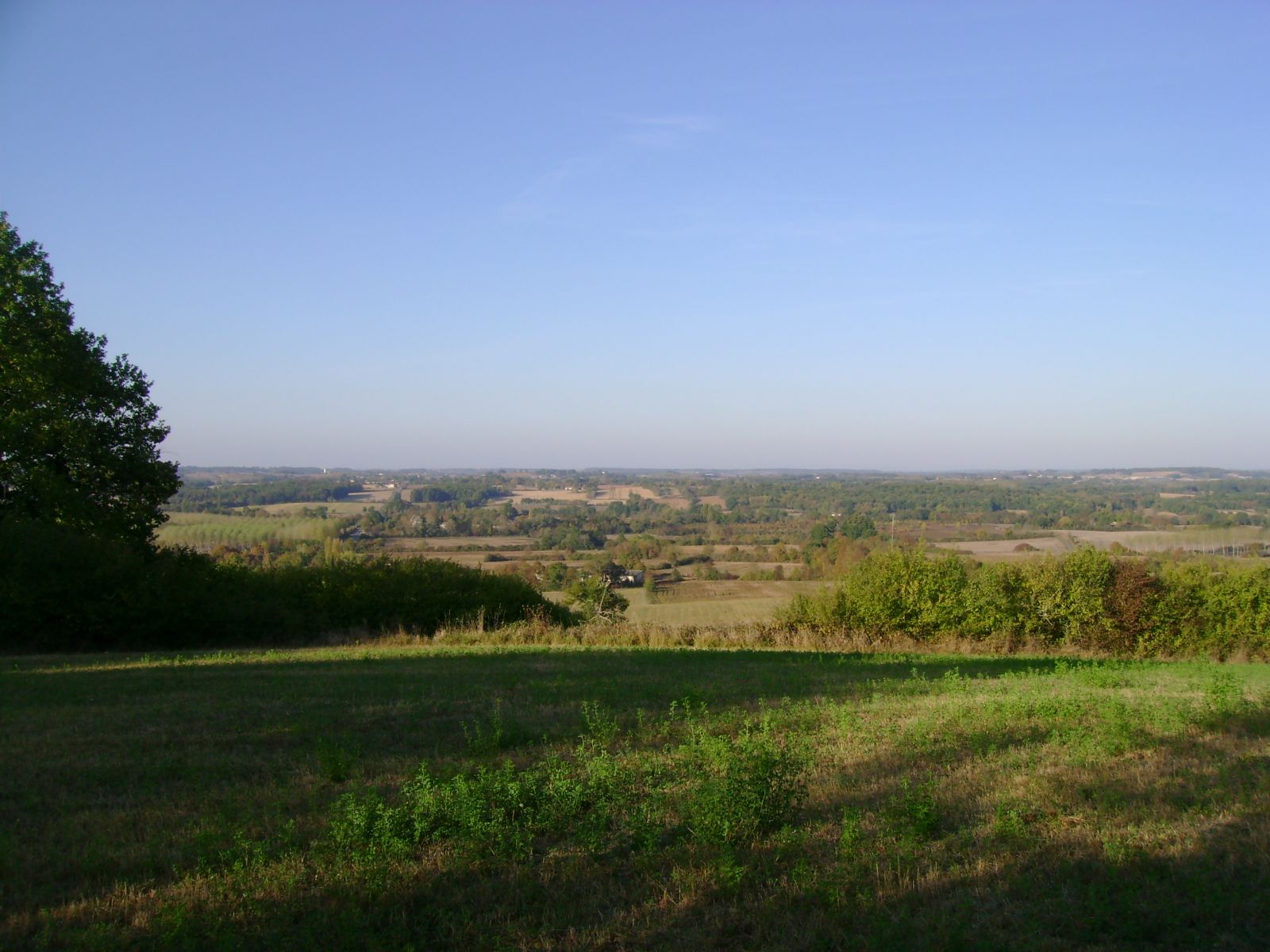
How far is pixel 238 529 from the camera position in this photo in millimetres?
44219

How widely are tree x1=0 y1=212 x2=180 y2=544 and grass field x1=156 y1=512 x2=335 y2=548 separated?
1141cm

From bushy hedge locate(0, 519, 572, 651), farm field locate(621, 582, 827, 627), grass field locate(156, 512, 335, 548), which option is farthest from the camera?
grass field locate(156, 512, 335, 548)

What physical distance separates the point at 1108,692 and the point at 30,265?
28.0 metres

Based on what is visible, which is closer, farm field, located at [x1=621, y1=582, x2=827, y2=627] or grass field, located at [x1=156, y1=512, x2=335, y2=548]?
farm field, located at [x1=621, y1=582, x2=827, y2=627]

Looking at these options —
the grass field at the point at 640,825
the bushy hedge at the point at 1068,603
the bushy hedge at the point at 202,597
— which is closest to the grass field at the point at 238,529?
the bushy hedge at the point at 202,597

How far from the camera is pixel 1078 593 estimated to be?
27094mm

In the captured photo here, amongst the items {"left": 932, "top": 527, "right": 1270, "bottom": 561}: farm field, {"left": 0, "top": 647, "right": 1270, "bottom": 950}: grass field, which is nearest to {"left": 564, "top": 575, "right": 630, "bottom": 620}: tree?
{"left": 932, "top": 527, "right": 1270, "bottom": 561}: farm field

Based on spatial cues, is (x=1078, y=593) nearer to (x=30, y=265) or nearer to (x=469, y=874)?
(x=469, y=874)

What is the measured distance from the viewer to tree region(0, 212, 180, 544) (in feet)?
72.9

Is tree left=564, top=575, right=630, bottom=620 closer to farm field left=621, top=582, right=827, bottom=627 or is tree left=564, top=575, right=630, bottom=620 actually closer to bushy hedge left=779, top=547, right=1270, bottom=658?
farm field left=621, top=582, right=827, bottom=627

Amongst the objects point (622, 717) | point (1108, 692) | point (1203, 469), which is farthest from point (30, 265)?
point (1203, 469)

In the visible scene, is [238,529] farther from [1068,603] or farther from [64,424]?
[1068,603]

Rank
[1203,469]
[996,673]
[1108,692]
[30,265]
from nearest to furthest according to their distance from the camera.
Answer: [1108,692], [996,673], [30,265], [1203,469]

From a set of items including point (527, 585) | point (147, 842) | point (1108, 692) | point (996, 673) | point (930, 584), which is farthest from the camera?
point (527, 585)
